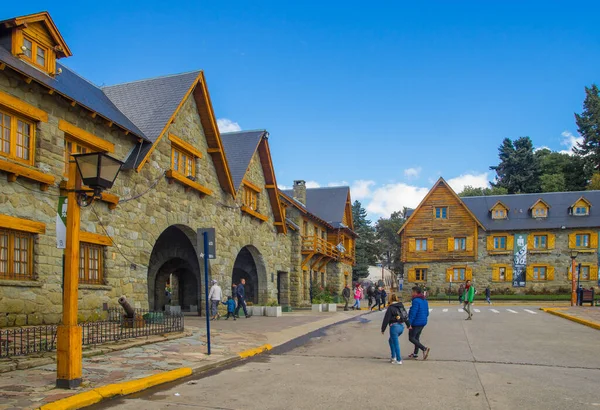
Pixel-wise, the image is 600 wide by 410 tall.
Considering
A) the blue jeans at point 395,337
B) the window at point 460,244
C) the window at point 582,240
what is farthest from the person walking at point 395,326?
the window at point 582,240

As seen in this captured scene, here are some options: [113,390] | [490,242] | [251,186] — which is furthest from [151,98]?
[490,242]

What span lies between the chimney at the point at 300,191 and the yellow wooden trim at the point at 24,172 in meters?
29.0

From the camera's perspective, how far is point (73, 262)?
745cm

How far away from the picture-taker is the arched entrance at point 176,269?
2291 cm

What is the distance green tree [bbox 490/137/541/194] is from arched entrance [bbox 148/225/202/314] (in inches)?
2249

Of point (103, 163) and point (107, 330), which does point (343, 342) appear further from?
point (103, 163)

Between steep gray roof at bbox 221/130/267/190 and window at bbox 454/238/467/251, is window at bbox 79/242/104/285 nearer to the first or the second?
steep gray roof at bbox 221/130/267/190

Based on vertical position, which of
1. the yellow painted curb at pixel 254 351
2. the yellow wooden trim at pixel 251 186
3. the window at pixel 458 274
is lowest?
the window at pixel 458 274

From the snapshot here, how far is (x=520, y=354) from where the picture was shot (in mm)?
12023

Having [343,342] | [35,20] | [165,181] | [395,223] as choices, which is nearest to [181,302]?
[165,181]

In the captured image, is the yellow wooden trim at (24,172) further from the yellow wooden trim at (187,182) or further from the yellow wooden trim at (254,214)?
the yellow wooden trim at (254,214)

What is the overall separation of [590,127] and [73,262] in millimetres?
82568

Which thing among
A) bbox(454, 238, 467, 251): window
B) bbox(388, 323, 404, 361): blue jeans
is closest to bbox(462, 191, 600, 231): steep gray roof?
bbox(454, 238, 467, 251): window

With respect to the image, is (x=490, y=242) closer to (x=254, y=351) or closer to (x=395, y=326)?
(x=254, y=351)
